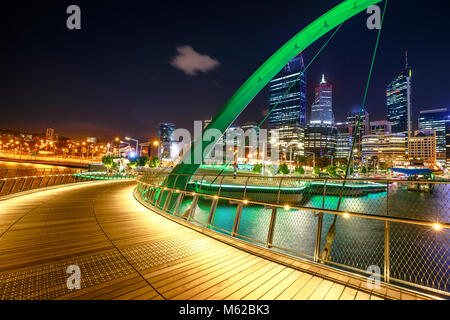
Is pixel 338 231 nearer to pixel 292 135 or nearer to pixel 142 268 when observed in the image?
pixel 142 268

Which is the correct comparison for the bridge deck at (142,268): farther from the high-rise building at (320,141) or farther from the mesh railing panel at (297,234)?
the high-rise building at (320,141)

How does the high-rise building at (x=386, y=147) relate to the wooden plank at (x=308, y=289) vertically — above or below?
above

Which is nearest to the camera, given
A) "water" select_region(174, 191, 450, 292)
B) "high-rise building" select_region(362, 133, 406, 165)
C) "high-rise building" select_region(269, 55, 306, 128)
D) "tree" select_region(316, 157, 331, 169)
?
"water" select_region(174, 191, 450, 292)

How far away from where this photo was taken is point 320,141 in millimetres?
172125

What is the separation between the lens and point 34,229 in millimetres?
5723

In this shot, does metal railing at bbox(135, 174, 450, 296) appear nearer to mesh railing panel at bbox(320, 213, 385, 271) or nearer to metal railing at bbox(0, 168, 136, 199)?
mesh railing panel at bbox(320, 213, 385, 271)

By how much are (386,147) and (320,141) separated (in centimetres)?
4537

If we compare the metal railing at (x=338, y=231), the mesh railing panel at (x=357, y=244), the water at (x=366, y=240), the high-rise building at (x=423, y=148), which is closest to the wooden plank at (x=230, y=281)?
the metal railing at (x=338, y=231)

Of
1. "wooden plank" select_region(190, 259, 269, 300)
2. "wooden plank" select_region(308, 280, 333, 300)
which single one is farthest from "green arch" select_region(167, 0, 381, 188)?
"wooden plank" select_region(308, 280, 333, 300)

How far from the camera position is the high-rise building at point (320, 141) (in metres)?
170

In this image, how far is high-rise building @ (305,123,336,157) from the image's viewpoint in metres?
170

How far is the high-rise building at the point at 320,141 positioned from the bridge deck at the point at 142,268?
180 meters

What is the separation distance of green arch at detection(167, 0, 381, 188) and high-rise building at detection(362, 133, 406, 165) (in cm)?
16450
